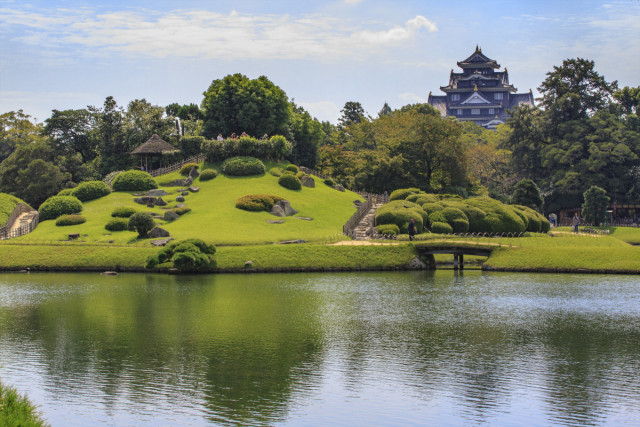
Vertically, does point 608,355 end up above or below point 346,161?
below

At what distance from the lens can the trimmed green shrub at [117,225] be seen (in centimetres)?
5597

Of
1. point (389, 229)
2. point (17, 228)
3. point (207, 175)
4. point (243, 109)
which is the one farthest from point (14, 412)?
point (243, 109)

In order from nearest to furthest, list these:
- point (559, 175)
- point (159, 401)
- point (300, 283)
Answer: point (159, 401), point (300, 283), point (559, 175)

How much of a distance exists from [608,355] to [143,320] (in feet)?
62.6

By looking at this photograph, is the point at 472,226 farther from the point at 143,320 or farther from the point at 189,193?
the point at 143,320

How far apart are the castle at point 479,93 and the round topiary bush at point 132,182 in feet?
354

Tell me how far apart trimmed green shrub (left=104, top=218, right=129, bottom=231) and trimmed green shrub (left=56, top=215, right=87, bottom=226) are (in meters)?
3.42

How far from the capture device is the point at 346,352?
76.9 feet

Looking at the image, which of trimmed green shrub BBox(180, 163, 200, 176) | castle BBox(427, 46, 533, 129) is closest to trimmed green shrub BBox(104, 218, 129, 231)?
trimmed green shrub BBox(180, 163, 200, 176)

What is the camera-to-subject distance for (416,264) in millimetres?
47875

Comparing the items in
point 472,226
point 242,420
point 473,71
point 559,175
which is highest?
point 473,71

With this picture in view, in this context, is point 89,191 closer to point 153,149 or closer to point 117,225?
point 117,225

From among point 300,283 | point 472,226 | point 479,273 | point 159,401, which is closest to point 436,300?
point 300,283

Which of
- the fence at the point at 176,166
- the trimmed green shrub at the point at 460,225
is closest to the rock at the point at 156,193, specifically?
the fence at the point at 176,166
